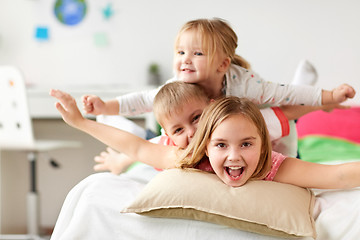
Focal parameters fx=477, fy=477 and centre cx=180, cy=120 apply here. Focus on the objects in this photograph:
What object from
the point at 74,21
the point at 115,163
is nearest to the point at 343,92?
the point at 115,163

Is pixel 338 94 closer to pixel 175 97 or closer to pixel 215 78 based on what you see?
pixel 215 78

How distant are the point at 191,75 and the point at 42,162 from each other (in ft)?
7.54

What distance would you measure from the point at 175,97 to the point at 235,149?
0.29 metres

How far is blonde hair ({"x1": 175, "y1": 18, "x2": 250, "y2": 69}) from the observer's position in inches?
54.0

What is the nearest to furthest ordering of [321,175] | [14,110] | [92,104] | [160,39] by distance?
[321,175], [92,104], [14,110], [160,39]

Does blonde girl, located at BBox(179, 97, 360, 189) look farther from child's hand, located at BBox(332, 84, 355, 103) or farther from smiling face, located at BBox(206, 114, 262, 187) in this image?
child's hand, located at BBox(332, 84, 355, 103)

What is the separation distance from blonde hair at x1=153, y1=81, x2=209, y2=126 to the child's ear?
0.12 meters

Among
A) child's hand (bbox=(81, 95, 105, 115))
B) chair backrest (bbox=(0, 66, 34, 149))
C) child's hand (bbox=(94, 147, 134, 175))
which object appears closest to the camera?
child's hand (bbox=(81, 95, 105, 115))

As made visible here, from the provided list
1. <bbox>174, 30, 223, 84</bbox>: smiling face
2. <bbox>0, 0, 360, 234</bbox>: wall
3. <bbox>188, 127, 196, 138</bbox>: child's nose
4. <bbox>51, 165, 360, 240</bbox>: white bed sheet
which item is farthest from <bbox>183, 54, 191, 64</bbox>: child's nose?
<bbox>0, 0, 360, 234</bbox>: wall

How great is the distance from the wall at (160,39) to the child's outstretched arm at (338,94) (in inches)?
58.4

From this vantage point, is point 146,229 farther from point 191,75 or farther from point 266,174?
point 191,75

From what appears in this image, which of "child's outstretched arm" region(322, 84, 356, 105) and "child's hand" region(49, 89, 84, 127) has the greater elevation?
"child's outstretched arm" region(322, 84, 356, 105)

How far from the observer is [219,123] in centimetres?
110

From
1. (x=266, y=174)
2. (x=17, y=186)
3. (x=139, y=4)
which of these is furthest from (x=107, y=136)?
(x=17, y=186)
